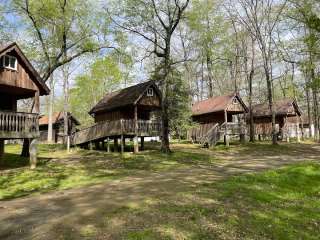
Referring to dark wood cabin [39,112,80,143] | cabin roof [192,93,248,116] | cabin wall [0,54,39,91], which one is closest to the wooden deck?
cabin roof [192,93,248,116]

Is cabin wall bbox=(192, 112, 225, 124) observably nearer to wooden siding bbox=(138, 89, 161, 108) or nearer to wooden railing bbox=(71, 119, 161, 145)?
wooden siding bbox=(138, 89, 161, 108)

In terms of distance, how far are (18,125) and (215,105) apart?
23932mm

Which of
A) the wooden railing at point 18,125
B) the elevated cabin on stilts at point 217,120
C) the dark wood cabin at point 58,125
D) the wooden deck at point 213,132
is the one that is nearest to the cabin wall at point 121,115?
the wooden deck at point 213,132

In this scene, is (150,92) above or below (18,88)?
above

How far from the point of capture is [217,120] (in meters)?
40.3

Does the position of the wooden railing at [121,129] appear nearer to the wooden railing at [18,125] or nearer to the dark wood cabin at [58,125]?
the wooden railing at [18,125]

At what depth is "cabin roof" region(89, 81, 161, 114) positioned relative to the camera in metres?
30.5

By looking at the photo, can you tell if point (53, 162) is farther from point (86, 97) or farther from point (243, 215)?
point (86, 97)

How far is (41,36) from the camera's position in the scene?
28375mm

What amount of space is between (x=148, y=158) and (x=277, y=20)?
20.4 metres

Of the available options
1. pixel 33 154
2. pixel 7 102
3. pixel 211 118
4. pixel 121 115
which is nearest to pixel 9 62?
pixel 7 102

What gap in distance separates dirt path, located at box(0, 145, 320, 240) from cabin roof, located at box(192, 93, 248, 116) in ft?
67.8

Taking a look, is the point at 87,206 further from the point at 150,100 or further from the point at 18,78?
the point at 150,100

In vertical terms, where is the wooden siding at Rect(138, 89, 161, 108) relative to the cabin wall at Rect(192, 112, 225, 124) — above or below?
above
